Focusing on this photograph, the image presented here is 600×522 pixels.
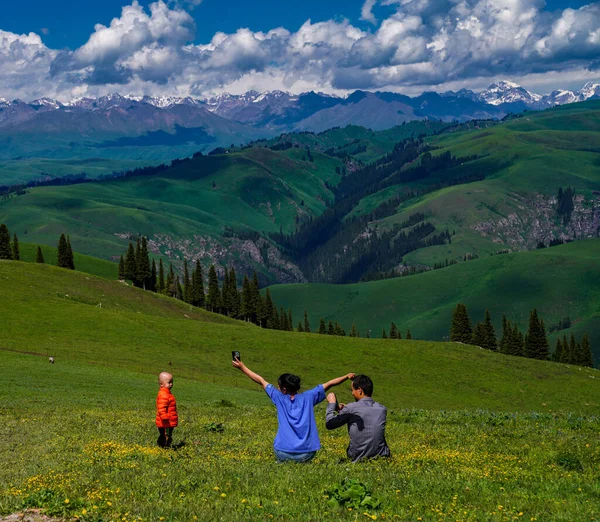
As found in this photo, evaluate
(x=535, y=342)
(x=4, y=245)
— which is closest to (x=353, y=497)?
(x=535, y=342)

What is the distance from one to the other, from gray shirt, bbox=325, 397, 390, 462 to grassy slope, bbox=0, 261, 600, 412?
56.4 meters

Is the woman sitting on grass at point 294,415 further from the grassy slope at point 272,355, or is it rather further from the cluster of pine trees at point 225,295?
the cluster of pine trees at point 225,295

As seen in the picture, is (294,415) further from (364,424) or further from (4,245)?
(4,245)

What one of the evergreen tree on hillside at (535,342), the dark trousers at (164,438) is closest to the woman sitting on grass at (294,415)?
the dark trousers at (164,438)

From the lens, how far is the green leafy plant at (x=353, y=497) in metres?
12.8

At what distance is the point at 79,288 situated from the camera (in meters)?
119

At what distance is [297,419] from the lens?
17.0m

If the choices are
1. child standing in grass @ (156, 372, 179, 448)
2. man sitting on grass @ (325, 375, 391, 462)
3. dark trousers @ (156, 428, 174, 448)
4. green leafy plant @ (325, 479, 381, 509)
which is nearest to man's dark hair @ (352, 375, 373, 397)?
man sitting on grass @ (325, 375, 391, 462)

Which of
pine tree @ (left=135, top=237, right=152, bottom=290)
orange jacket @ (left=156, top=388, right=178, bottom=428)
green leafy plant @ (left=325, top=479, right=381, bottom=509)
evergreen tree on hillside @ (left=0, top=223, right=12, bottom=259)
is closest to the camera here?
green leafy plant @ (left=325, top=479, right=381, bottom=509)

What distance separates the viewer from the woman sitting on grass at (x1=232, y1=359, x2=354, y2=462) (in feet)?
55.8

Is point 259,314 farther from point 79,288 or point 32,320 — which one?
point 32,320

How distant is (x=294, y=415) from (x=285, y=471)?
1.54 meters

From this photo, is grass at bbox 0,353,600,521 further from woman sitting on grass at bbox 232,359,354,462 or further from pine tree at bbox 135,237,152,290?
pine tree at bbox 135,237,152,290

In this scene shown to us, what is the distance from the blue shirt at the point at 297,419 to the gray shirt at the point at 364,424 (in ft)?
1.65
